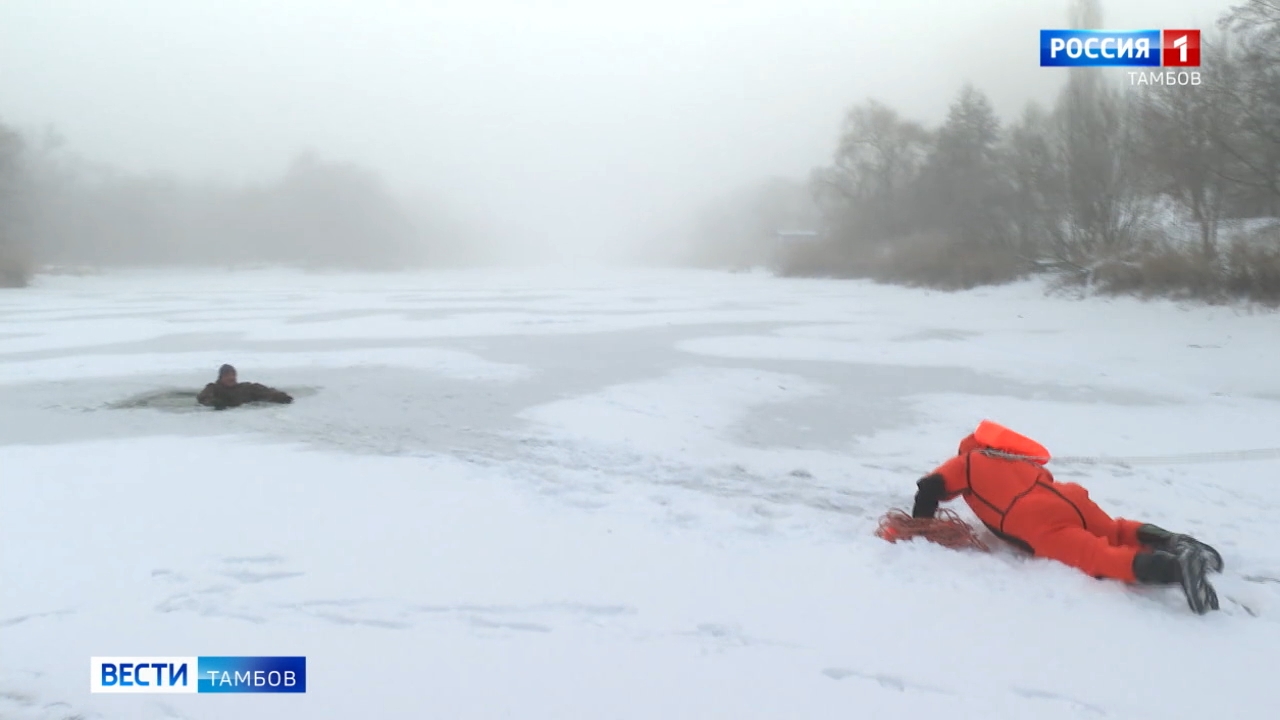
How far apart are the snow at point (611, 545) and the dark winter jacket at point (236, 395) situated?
0.29 m

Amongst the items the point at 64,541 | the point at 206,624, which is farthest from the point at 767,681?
the point at 64,541

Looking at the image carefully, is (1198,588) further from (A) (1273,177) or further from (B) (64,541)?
(A) (1273,177)

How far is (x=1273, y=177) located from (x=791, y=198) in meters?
67.4

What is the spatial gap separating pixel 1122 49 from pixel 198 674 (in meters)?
17.3

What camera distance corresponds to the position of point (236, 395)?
858 cm

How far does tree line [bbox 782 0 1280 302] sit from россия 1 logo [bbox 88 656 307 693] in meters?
18.7

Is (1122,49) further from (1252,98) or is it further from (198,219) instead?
(198,219)

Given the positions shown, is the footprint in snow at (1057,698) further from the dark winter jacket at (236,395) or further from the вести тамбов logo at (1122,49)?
the вести тамбов logo at (1122,49)

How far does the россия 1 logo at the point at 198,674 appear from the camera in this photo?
10.1 ft

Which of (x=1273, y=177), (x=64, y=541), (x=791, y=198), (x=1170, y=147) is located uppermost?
(x=791, y=198)

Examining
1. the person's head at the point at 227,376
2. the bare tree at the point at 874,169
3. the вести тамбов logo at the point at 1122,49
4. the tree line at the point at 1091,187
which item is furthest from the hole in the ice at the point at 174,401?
the bare tree at the point at 874,169

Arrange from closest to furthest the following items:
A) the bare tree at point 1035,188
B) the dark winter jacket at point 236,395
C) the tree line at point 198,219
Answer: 1. the dark winter jacket at point 236,395
2. the bare tree at point 1035,188
3. the tree line at point 198,219

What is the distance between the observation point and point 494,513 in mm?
5039

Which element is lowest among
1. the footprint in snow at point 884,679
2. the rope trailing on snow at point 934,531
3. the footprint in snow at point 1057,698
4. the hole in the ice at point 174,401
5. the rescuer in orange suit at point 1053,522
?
the footprint in snow at point 1057,698
